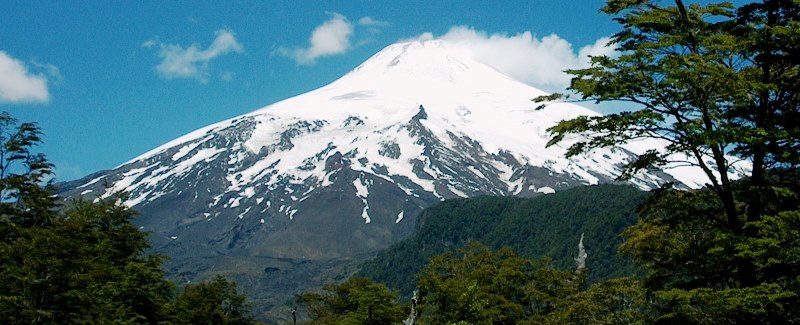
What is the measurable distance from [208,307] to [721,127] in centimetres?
4561

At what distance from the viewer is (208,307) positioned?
173 ft

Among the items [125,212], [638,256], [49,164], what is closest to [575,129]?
[638,256]

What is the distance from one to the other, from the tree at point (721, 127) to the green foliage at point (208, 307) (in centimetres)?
3750

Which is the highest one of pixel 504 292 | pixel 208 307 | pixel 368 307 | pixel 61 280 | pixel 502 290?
pixel 61 280

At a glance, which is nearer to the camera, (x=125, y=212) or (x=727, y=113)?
(x=727, y=113)

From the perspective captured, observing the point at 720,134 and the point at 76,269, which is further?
the point at 76,269

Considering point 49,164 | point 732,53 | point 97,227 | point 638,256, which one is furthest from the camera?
point 97,227

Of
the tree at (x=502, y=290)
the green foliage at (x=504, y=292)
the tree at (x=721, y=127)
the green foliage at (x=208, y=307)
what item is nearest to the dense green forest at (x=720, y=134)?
the tree at (x=721, y=127)

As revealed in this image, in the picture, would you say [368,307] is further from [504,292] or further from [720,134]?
[720,134]

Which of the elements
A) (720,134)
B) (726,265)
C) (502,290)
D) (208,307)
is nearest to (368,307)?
(502,290)

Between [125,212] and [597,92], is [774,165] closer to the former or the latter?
[597,92]

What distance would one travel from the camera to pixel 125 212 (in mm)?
47531

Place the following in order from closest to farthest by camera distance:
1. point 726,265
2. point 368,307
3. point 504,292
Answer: point 726,265 < point 504,292 < point 368,307

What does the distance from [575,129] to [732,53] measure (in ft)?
12.1
